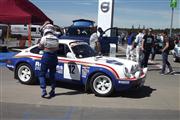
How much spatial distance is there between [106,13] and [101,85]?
14.7 metres

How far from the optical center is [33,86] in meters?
11.5

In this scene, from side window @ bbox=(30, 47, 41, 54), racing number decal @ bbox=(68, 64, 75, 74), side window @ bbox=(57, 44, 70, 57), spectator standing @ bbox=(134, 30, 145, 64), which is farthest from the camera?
spectator standing @ bbox=(134, 30, 145, 64)

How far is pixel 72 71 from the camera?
1081 cm

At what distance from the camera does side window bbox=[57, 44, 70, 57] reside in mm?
11139

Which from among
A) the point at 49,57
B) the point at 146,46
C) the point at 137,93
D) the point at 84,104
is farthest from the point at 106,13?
the point at 84,104

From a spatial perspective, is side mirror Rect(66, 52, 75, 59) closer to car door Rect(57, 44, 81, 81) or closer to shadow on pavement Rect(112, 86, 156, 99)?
car door Rect(57, 44, 81, 81)

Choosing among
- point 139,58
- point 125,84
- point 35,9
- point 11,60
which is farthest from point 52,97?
point 35,9

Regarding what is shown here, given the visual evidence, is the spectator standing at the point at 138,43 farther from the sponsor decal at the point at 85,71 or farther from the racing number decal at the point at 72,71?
the sponsor decal at the point at 85,71

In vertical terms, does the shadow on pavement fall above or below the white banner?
below

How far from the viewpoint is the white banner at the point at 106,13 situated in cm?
2442

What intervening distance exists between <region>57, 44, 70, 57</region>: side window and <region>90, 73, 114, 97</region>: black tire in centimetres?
122

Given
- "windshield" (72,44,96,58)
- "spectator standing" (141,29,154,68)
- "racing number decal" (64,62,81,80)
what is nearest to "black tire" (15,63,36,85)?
"racing number decal" (64,62,81,80)

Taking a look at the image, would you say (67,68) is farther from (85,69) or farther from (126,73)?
(126,73)

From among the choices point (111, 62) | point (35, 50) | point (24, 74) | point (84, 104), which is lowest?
point (84, 104)
